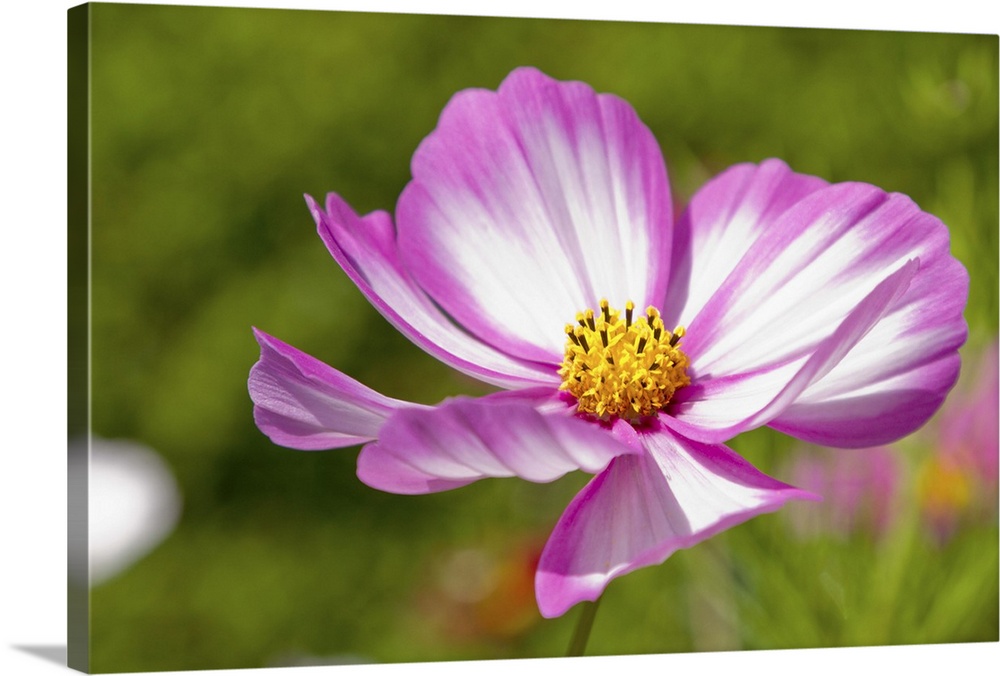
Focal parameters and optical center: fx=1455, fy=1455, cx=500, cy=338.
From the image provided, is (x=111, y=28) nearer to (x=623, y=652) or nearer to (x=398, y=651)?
(x=398, y=651)

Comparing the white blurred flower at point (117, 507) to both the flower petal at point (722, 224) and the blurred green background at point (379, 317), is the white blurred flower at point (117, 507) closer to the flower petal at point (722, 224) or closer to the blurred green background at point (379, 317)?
the blurred green background at point (379, 317)

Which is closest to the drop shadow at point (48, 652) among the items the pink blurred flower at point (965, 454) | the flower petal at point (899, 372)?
the flower petal at point (899, 372)

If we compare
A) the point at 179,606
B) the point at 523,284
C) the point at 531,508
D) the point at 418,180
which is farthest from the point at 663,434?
the point at 179,606

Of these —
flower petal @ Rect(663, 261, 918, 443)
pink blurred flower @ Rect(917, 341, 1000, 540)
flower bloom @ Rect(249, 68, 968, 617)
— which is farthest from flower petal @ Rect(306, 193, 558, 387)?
pink blurred flower @ Rect(917, 341, 1000, 540)

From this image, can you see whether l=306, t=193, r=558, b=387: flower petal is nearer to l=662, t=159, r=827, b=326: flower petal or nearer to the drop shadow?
l=662, t=159, r=827, b=326: flower petal

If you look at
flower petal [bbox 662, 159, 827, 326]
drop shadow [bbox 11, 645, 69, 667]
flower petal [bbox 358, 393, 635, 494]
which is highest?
flower petal [bbox 662, 159, 827, 326]

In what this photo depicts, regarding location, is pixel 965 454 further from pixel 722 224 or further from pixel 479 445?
pixel 479 445

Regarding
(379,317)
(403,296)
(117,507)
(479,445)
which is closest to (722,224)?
(403,296)
